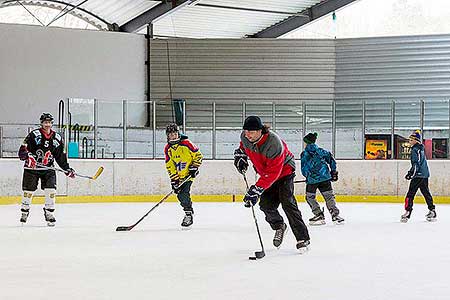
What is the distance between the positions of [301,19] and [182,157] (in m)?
14.3

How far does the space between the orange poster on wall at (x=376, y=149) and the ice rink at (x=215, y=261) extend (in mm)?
4870

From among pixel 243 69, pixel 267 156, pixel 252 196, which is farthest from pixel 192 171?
pixel 243 69

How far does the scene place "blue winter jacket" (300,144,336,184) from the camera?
1018cm

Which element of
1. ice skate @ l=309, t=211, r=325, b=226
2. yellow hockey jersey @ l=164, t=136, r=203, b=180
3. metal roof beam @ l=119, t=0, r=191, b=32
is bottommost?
ice skate @ l=309, t=211, r=325, b=226

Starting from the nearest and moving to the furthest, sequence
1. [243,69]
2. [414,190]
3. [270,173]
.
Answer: [270,173], [414,190], [243,69]

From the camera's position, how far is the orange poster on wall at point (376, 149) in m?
15.9

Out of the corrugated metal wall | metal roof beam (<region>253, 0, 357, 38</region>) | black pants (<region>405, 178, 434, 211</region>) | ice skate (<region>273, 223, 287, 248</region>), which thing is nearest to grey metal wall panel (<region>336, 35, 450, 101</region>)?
the corrugated metal wall

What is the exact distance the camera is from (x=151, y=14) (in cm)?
2173

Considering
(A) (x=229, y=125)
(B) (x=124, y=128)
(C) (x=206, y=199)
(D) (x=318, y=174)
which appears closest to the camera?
(D) (x=318, y=174)

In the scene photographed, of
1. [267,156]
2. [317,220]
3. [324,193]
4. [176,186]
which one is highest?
[267,156]

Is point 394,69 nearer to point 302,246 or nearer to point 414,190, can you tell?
point 414,190

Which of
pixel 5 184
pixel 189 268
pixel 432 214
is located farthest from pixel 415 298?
pixel 5 184

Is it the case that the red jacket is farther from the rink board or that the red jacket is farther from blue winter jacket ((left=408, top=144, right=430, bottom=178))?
the rink board

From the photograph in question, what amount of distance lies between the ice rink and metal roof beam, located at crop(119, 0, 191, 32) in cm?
1078
